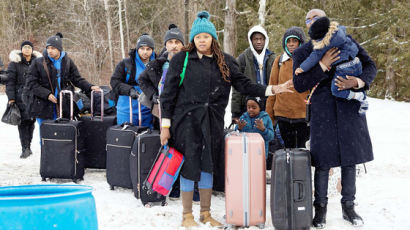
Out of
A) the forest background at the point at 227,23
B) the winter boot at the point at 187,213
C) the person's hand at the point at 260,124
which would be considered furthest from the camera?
the forest background at the point at 227,23

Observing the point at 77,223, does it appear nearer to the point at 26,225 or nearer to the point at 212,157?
the point at 26,225

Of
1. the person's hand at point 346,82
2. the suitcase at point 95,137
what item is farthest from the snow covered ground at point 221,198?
the person's hand at point 346,82

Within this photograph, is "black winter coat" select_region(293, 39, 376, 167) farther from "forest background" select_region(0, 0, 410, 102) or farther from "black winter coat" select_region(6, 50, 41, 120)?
"forest background" select_region(0, 0, 410, 102)

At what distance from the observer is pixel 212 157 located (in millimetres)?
4133

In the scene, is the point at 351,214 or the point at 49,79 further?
the point at 49,79

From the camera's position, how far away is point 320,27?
3809 millimetres

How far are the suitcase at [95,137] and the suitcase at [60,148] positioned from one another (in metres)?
0.47

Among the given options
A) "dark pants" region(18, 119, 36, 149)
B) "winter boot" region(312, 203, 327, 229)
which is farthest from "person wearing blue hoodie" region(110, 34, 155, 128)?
"dark pants" region(18, 119, 36, 149)

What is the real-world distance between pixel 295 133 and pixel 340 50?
1425 mm

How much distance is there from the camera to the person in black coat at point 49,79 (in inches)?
243

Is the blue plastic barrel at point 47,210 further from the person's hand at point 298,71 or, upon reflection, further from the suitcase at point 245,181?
the person's hand at point 298,71

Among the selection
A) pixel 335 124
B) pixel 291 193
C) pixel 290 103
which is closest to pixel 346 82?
pixel 335 124

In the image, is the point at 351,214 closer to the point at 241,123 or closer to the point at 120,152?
the point at 241,123

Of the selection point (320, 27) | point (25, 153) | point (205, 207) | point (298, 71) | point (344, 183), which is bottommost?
point (205, 207)
